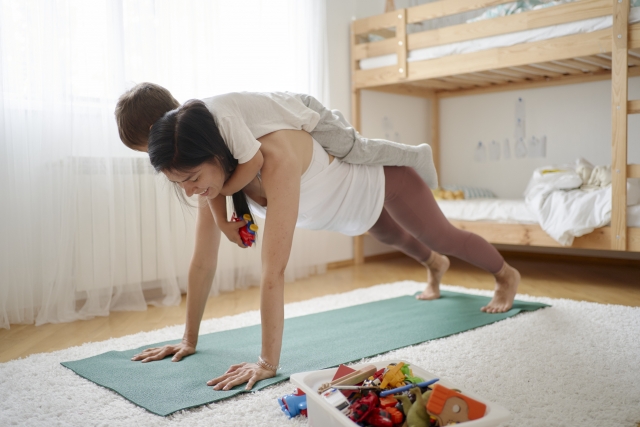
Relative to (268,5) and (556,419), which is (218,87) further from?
(556,419)

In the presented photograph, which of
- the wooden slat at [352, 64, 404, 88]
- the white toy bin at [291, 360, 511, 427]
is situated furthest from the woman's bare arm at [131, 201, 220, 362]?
the wooden slat at [352, 64, 404, 88]

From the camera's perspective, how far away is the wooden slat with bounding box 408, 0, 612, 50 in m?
2.60

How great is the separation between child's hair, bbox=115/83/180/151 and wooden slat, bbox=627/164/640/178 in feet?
6.73

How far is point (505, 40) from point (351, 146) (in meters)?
1.60

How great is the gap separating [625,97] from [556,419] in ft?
6.20

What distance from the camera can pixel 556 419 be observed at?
3.92 ft

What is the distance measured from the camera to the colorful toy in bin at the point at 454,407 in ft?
3.28

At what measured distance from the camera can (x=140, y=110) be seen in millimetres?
1617

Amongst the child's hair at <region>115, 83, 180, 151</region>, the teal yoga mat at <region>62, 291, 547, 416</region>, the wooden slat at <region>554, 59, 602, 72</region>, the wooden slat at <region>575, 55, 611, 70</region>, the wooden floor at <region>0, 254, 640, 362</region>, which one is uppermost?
the wooden slat at <region>554, 59, 602, 72</region>

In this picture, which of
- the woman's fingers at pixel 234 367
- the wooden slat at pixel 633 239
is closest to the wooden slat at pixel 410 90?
the wooden slat at pixel 633 239

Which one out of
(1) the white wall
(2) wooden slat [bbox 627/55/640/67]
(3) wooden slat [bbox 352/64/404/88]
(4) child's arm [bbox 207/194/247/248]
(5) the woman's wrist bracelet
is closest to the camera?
(5) the woman's wrist bracelet

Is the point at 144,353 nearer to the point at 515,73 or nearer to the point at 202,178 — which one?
the point at 202,178

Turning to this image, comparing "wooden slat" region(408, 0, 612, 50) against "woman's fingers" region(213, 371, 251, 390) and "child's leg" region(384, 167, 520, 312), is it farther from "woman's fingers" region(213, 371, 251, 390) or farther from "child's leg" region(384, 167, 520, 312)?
"woman's fingers" region(213, 371, 251, 390)

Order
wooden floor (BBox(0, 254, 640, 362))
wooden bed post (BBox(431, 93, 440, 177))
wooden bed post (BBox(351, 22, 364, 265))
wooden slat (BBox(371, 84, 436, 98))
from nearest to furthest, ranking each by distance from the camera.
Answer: wooden floor (BBox(0, 254, 640, 362)) < wooden bed post (BBox(351, 22, 364, 265)) < wooden slat (BBox(371, 84, 436, 98)) < wooden bed post (BBox(431, 93, 440, 177))
